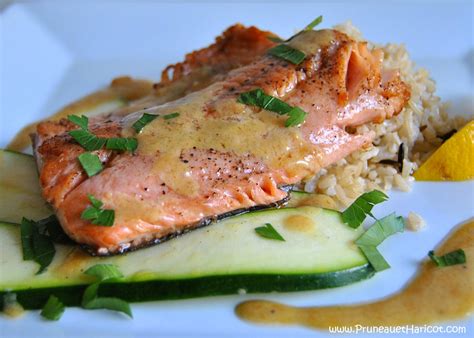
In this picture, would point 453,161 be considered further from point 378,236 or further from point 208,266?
point 208,266

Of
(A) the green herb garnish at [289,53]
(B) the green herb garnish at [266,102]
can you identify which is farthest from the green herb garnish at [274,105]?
(A) the green herb garnish at [289,53]

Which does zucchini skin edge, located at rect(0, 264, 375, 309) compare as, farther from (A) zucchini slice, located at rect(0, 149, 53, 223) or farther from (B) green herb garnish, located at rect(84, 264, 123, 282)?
(A) zucchini slice, located at rect(0, 149, 53, 223)

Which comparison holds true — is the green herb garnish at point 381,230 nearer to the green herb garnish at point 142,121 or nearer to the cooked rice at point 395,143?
the cooked rice at point 395,143

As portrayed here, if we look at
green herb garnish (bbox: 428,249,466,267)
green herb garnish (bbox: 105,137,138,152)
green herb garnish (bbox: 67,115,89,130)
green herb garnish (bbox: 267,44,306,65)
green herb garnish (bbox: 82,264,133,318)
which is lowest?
green herb garnish (bbox: 428,249,466,267)

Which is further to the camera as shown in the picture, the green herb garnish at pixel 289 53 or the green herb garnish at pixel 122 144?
the green herb garnish at pixel 289 53

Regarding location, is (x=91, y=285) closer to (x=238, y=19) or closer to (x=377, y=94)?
(x=377, y=94)

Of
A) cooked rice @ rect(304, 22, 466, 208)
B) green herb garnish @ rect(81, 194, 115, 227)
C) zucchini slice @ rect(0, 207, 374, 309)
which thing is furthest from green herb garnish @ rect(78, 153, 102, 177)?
cooked rice @ rect(304, 22, 466, 208)
